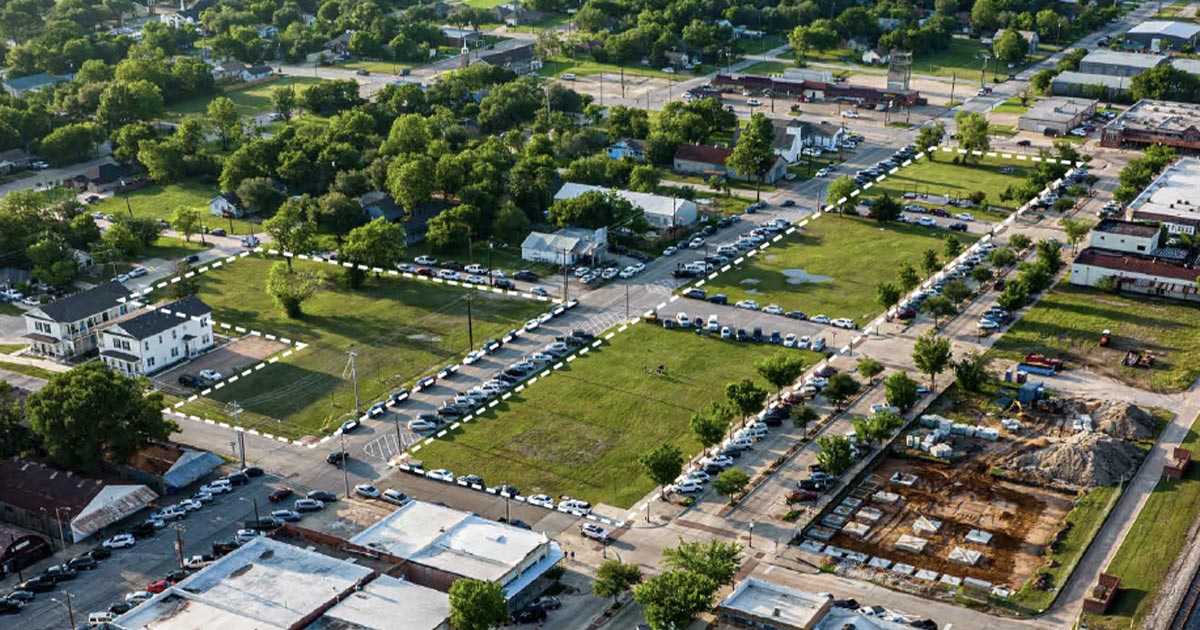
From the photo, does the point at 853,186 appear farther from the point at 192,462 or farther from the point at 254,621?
the point at 254,621

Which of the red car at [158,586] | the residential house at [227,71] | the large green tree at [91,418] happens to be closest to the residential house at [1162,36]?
the residential house at [227,71]

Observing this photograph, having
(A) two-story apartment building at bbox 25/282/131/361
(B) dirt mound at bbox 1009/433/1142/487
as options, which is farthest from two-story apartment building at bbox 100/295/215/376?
(B) dirt mound at bbox 1009/433/1142/487

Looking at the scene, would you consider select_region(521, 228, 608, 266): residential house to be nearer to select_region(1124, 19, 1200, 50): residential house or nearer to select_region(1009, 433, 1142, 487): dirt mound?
select_region(1009, 433, 1142, 487): dirt mound

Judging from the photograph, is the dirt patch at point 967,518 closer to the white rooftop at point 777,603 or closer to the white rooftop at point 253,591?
the white rooftop at point 777,603

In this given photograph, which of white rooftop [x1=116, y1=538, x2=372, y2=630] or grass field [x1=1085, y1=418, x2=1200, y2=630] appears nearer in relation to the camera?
white rooftop [x1=116, y1=538, x2=372, y2=630]

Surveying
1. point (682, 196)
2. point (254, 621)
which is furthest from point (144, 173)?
point (254, 621)

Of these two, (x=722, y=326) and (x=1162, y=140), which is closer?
(x=722, y=326)
